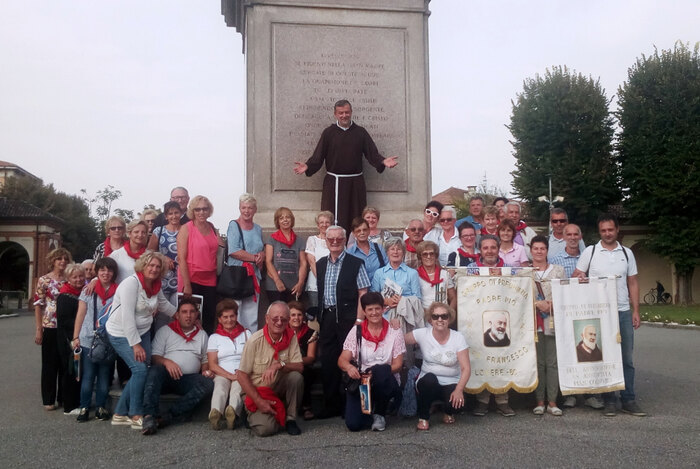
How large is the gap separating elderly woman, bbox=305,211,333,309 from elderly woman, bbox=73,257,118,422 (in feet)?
6.59

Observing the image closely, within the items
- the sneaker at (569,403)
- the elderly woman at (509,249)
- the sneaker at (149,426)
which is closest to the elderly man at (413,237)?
the elderly woman at (509,249)

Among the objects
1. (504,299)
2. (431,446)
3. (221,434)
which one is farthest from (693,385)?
(221,434)

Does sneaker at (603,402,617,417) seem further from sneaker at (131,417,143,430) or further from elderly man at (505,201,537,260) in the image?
sneaker at (131,417,143,430)

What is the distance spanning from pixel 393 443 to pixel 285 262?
2507 mm

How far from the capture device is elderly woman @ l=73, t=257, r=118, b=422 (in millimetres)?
6496

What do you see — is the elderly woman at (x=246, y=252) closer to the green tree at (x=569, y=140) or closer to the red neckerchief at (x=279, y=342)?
the red neckerchief at (x=279, y=342)

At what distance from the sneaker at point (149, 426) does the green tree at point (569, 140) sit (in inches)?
1042

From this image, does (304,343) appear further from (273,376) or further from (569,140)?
(569,140)

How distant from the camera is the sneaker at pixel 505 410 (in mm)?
6410

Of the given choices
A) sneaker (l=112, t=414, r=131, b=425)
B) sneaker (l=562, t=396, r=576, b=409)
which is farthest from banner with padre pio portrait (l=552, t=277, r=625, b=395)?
sneaker (l=112, t=414, r=131, b=425)

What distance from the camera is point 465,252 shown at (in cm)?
719

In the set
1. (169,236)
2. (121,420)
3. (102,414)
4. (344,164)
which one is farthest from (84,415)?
(344,164)

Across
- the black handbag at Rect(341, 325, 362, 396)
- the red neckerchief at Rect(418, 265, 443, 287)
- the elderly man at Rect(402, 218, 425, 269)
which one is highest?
the elderly man at Rect(402, 218, 425, 269)

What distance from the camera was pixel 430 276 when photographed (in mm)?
6754
